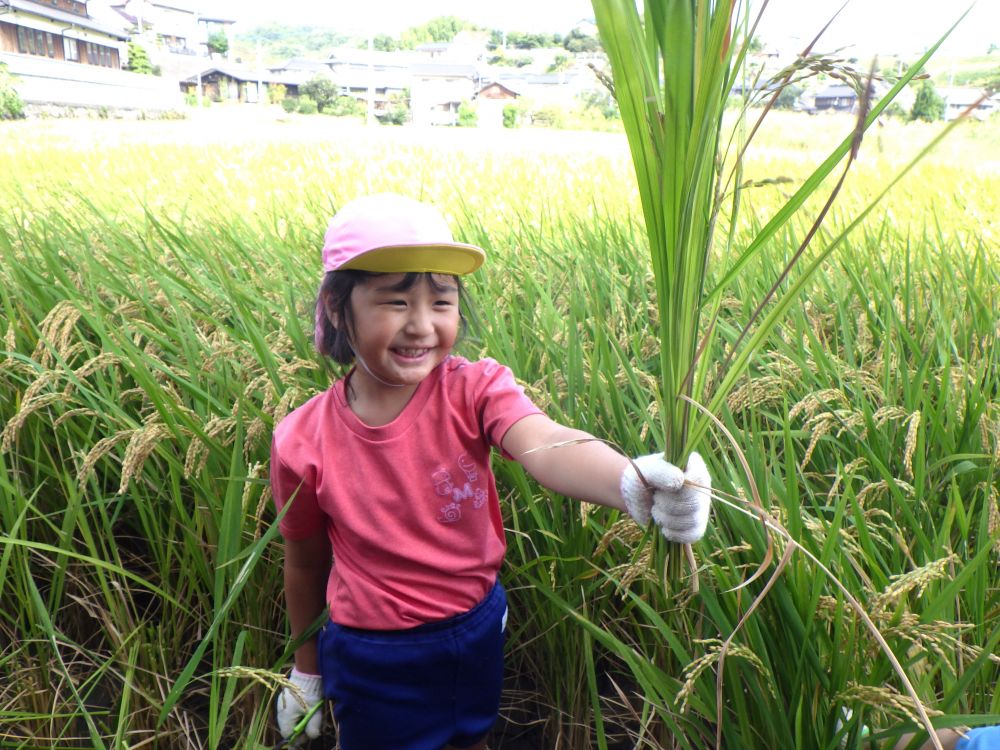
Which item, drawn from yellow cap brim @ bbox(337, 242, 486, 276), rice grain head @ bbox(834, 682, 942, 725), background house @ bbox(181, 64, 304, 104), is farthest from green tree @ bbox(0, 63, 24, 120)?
rice grain head @ bbox(834, 682, 942, 725)

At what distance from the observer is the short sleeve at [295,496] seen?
1.32 meters

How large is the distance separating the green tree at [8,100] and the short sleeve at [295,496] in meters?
10.5

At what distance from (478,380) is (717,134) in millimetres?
601

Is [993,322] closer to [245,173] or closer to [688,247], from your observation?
[688,247]

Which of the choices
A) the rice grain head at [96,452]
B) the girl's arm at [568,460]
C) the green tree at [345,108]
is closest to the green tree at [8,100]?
the green tree at [345,108]

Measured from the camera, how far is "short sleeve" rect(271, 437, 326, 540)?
1.32 metres

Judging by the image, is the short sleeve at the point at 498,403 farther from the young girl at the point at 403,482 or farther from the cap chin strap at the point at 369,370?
the cap chin strap at the point at 369,370

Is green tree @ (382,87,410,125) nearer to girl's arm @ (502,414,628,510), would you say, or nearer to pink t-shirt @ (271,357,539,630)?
pink t-shirt @ (271,357,539,630)

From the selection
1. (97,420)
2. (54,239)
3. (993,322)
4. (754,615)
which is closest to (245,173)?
(54,239)

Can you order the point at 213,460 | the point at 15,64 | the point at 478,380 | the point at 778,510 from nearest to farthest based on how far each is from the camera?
the point at 778,510 < the point at 478,380 < the point at 213,460 < the point at 15,64

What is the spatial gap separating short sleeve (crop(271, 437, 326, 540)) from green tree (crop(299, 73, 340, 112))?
1682 centimetres

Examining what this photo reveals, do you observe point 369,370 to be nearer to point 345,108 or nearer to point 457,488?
point 457,488

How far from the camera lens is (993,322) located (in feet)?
6.05

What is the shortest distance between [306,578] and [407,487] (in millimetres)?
295
